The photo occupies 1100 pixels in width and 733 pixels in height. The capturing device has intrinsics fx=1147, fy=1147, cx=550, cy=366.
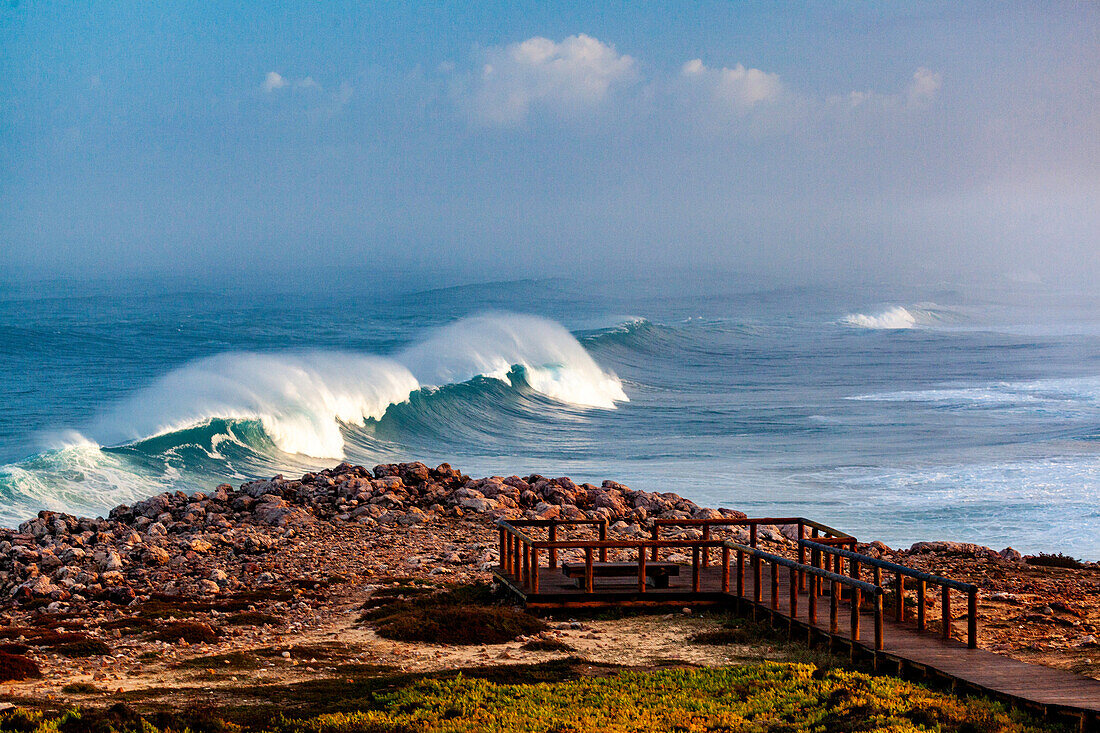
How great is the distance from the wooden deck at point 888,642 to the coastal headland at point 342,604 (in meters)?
0.24

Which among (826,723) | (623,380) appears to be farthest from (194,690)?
(623,380)

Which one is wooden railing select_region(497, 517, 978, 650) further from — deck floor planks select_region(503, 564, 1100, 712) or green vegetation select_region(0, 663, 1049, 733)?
green vegetation select_region(0, 663, 1049, 733)

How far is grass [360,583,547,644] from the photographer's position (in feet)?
33.3

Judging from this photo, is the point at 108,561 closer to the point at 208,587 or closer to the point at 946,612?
the point at 208,587

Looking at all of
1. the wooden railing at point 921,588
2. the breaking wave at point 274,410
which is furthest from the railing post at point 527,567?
the breaking wave at point 274,410

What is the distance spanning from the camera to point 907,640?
30.6 feet

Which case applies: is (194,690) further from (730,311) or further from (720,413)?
(730,311)

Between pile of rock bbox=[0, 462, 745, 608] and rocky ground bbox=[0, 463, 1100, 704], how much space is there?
0.03 m

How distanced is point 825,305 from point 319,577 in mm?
107579

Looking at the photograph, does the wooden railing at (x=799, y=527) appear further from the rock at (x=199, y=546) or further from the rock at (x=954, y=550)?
the rock at (x=199, y=546)

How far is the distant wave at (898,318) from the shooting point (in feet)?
320

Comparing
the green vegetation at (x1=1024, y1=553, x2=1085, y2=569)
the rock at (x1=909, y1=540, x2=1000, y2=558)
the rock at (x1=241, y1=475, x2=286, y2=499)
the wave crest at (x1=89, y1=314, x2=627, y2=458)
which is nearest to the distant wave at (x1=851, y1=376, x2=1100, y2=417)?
the wave crest at (x1=89, y1=314, x2=627, y2=458)

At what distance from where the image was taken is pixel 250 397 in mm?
30781

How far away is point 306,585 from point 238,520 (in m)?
3.36
